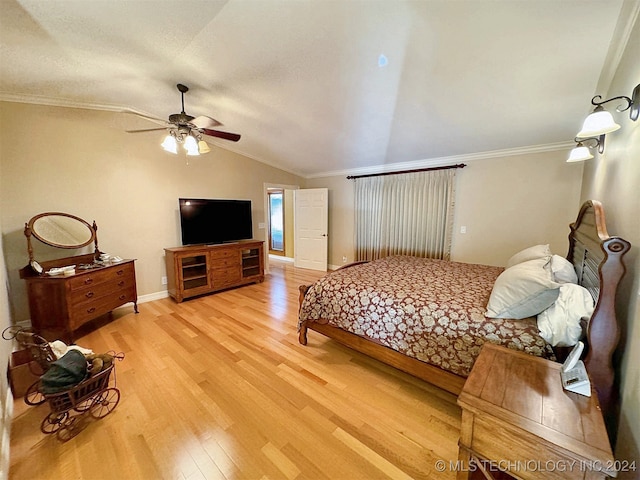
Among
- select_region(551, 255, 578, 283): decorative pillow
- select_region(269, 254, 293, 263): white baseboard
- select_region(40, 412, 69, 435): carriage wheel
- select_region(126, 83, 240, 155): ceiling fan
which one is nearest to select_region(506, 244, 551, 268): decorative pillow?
select_region(551, 255, 578, 283): decorative pillow

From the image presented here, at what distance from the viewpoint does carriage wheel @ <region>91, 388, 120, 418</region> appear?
172 centimetres

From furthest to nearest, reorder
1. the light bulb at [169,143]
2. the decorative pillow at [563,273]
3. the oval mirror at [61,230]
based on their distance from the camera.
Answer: the oval mirror at [61,230], the light bulb at [169,143], the decorative pillow at [563,273]

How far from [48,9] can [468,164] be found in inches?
187

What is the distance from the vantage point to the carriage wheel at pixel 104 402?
Answer: 172 centimetres

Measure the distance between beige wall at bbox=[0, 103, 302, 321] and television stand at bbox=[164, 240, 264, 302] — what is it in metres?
0.40

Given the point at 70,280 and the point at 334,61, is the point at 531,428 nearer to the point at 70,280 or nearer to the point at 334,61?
the point at 334,61

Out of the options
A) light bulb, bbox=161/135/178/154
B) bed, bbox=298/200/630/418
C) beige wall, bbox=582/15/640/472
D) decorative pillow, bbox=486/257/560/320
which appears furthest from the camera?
light bulb, bbox=161/135/178/154

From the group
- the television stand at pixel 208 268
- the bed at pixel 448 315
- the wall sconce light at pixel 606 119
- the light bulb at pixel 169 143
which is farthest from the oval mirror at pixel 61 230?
the wall sconce light at pixel 606 119

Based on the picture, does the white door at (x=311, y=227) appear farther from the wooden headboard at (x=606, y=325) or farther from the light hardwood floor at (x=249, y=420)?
the wooden headboard at (x=606, y=325)

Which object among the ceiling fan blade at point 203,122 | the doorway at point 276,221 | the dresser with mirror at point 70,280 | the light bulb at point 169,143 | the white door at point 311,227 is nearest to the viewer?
the ceiling fan blade at point 203,122

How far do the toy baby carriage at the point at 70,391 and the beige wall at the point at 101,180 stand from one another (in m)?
1.92

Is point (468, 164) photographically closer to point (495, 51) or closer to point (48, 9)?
point (495, 51)

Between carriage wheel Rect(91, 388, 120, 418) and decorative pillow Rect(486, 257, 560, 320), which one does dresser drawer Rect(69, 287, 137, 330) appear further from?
decorative pillow Rect(486, 257, 560, 320)

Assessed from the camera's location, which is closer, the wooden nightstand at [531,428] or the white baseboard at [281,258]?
the wooden nightstand at [531,428]
